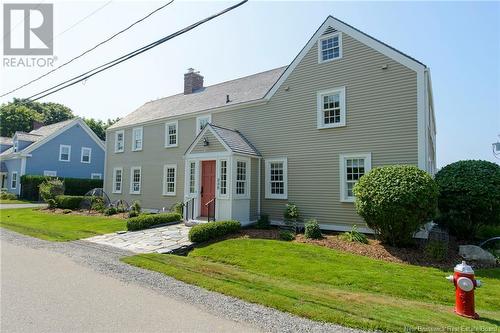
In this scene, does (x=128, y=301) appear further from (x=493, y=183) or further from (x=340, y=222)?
(x=493, y=183)

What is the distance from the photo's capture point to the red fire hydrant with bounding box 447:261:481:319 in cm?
519

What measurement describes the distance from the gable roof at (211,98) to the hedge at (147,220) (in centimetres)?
666

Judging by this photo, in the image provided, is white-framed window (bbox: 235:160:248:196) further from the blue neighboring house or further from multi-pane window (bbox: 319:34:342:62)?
the blue neighboring house

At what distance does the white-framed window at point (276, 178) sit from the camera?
48.1 ft

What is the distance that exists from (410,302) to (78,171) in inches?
1473

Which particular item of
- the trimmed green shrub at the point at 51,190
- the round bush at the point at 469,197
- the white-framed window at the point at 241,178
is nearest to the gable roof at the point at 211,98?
the white-framed window at the point at 241,178

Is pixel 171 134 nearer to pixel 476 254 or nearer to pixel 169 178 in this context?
pixel 169 178

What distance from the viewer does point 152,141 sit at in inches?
830

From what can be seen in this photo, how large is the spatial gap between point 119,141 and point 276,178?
46.6ft

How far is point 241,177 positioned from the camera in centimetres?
1452

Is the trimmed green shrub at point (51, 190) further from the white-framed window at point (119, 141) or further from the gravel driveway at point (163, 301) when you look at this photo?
the gravel driveway at point (163, 301)

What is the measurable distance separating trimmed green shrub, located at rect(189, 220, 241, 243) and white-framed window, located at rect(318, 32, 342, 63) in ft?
26.7

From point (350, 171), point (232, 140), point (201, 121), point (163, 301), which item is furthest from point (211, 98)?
point (163, 301)

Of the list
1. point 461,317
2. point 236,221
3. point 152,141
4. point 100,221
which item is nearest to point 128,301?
point 461,317
